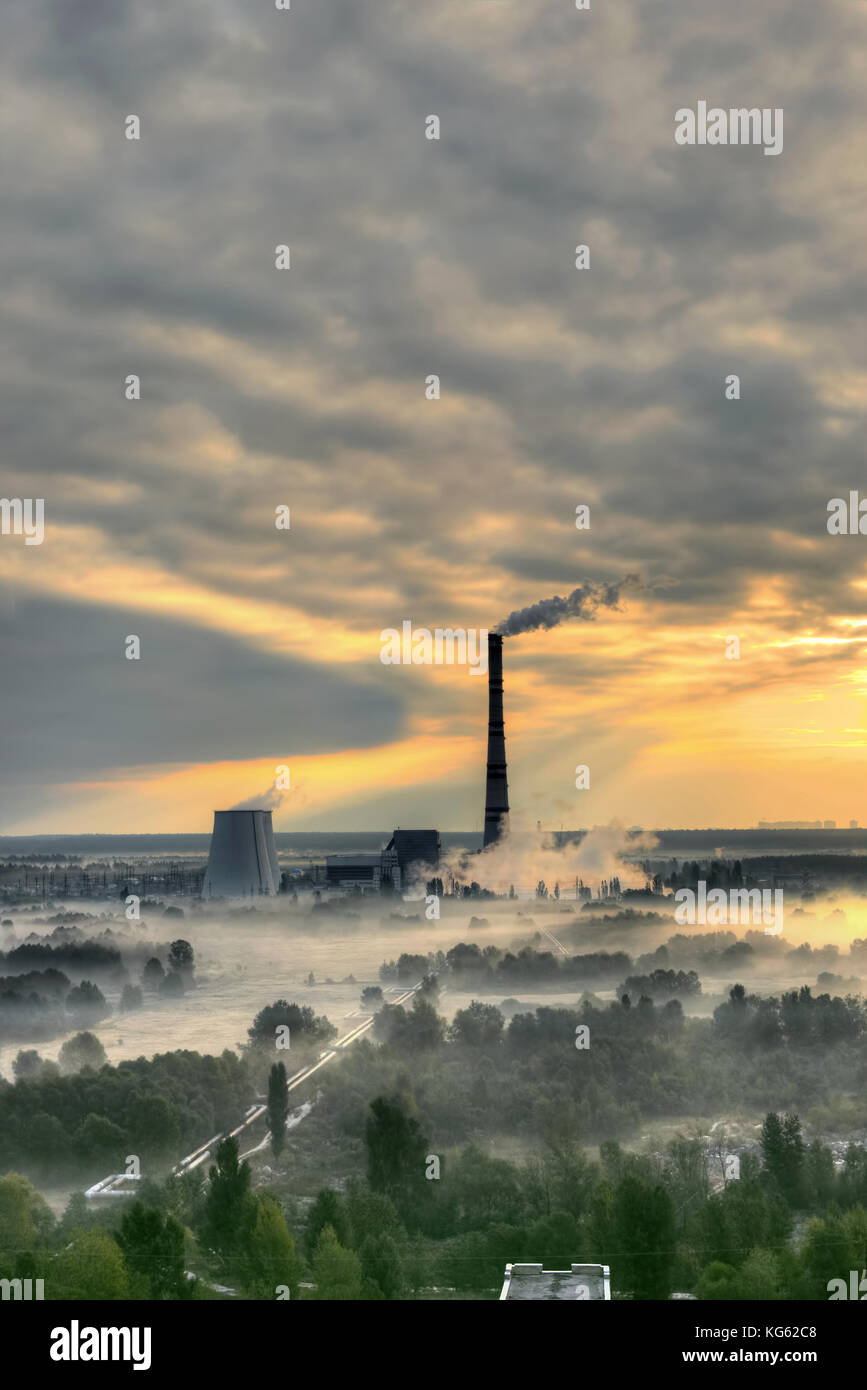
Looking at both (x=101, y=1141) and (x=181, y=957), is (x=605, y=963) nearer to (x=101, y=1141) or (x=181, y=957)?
(x=181, y=957)

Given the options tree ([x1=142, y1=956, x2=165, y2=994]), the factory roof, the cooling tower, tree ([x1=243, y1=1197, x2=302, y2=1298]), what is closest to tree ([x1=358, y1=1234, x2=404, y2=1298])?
tree ([x1=243, y1=1197, x2=302, y2=1298])

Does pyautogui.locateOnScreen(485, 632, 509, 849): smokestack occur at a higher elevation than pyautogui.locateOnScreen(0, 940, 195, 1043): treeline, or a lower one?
higher

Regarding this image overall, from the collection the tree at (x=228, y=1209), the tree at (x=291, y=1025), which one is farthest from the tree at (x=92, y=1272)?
the tree at (x=291, y=1025)

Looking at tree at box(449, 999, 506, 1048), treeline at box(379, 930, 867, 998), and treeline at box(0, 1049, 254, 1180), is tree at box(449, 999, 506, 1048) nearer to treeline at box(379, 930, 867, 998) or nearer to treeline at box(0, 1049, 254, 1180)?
treeline at box(0, 1049, 254, 1180)

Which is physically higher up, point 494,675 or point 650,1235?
point 494,675

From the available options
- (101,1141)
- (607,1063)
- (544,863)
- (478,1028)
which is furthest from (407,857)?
(101,1141)
